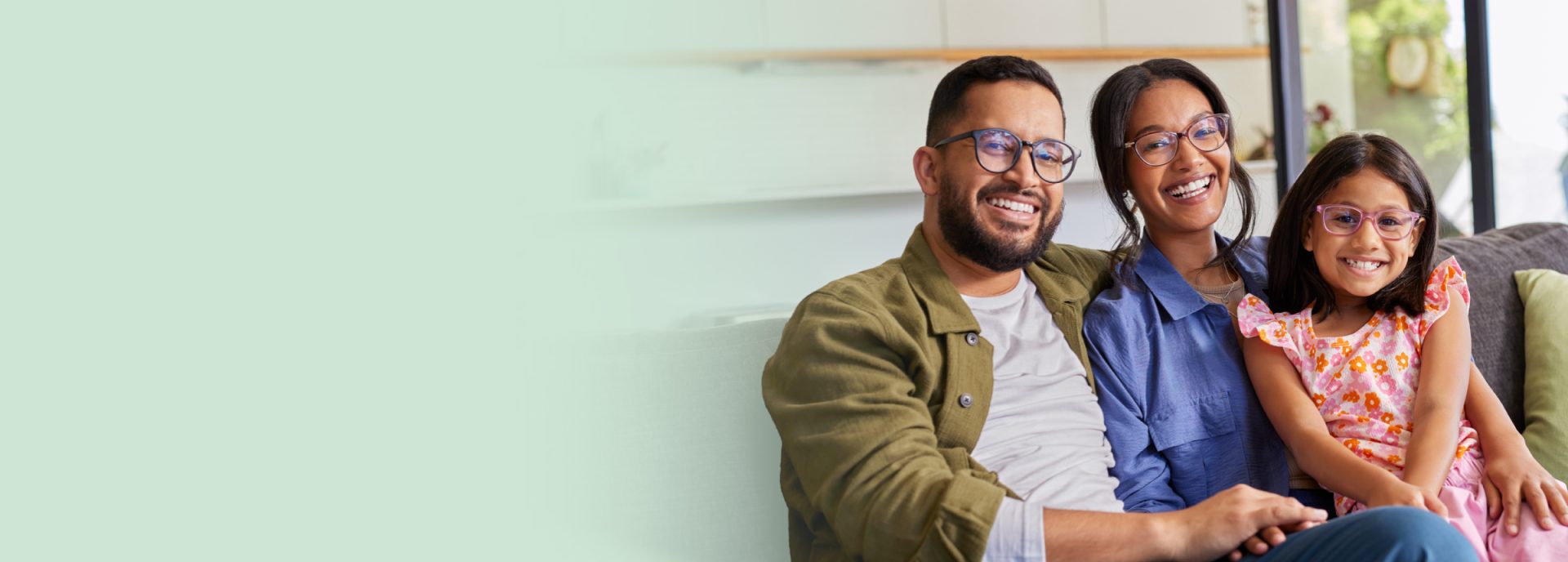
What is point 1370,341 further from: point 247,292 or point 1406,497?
point 247,292

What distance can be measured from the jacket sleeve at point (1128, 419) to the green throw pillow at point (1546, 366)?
2.18ft

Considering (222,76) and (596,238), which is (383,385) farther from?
(596,238)

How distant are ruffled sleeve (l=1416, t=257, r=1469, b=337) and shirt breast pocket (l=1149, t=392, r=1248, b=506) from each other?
30 centimetres

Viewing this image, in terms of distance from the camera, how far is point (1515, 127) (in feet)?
18.1

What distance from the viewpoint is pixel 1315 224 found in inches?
69.7

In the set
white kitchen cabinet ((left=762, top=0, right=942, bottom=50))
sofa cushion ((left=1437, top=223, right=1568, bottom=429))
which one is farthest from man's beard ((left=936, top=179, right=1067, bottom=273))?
white kitchen cabinet ((left=762, top=0, right=942, bottom=50))

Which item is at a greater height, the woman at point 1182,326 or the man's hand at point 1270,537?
the woman at point 1182,326

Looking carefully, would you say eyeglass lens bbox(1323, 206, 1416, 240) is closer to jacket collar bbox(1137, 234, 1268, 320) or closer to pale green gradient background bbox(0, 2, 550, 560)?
jacket collar bbox(1137, 234, 1268, 320)

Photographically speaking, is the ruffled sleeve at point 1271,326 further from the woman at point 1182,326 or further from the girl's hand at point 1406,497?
the girl's hand at point 1406,497

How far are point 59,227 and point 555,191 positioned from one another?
123 inches

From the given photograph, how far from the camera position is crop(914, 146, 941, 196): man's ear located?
1.78 m

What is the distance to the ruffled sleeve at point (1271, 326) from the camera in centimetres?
170

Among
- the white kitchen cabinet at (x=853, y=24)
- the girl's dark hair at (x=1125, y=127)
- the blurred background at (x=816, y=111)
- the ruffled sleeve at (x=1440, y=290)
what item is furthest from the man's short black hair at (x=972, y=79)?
the white kitchen cabinet at (x=853, y=24)

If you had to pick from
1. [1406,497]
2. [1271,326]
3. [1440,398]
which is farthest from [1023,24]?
[1406,497]
